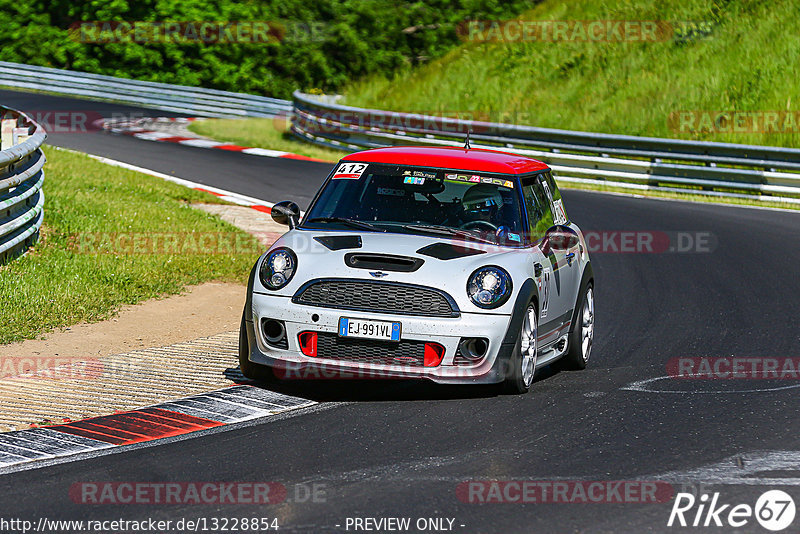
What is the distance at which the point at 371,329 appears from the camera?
286 inches

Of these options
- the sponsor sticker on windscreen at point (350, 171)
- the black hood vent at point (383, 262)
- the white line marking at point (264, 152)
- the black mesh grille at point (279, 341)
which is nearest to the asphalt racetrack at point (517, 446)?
the black mesh grille at point (279, 341)

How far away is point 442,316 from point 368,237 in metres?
0.83

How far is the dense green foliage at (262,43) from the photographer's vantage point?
1704 inches

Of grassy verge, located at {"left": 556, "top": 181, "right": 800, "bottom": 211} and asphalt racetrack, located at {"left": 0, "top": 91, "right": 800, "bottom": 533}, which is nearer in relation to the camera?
asphalt racetrack, located at {"left": 0, "top": 91, "right": 800, "bottom": 533}

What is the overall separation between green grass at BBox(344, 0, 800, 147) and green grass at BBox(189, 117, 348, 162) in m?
2.57

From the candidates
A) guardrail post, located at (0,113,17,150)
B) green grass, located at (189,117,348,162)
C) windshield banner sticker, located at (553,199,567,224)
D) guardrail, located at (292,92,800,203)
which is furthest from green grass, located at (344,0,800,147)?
windshield banner sticker, located at (553,199,567,224)

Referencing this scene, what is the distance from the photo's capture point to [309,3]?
4884 centimetres

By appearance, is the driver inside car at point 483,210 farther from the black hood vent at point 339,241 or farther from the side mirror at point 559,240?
the black hood vent at point 339,241

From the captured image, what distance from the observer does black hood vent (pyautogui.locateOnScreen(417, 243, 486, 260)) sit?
24.7 feet

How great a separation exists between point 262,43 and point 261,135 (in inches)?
685

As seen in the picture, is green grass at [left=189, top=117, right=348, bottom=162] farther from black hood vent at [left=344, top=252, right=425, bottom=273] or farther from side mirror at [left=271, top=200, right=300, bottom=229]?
black hood vent at [left=344, top=252, right=425, bottom=273]

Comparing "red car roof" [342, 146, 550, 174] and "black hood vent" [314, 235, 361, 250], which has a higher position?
"red car roof" [342, 146, 550, 174]

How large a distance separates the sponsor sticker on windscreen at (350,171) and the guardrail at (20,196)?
12.4 feet

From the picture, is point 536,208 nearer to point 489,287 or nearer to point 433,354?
point 489,287
